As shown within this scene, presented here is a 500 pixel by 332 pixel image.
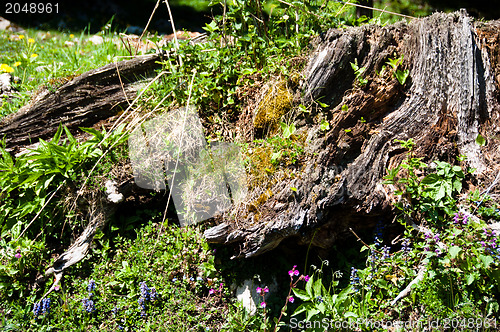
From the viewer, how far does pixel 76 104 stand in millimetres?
4438

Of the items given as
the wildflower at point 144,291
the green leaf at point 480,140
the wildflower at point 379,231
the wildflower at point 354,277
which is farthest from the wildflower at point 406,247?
the wildflower at point 144,291

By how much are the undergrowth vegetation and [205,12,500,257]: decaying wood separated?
0.12 m

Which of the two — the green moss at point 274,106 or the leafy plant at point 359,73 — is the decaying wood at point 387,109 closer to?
the leafy plant at point 359,73

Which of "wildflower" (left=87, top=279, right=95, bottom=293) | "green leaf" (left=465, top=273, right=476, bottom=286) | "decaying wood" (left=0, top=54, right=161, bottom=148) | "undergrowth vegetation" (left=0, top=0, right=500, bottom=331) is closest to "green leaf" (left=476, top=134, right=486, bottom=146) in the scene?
"undergrowth vegetation" (left=0, top=0, right=500, bottom=331)

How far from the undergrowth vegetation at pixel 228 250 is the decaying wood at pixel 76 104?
0.60 ft

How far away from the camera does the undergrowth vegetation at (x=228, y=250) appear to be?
2.97m

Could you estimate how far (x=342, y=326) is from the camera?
2934 millimetres

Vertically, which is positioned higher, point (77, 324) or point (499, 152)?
point (499, 152)

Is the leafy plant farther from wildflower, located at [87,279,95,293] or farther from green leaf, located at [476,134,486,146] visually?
wildflower, located at [87,279,95,293]

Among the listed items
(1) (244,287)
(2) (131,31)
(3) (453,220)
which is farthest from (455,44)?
(2) (131,31)

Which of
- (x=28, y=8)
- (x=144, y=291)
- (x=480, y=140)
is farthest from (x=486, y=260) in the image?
(x=28, y=8)

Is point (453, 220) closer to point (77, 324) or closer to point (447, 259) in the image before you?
point (447, 259)

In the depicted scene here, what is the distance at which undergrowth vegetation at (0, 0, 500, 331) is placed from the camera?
2975 mm

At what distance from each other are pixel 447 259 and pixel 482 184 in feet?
2.81
